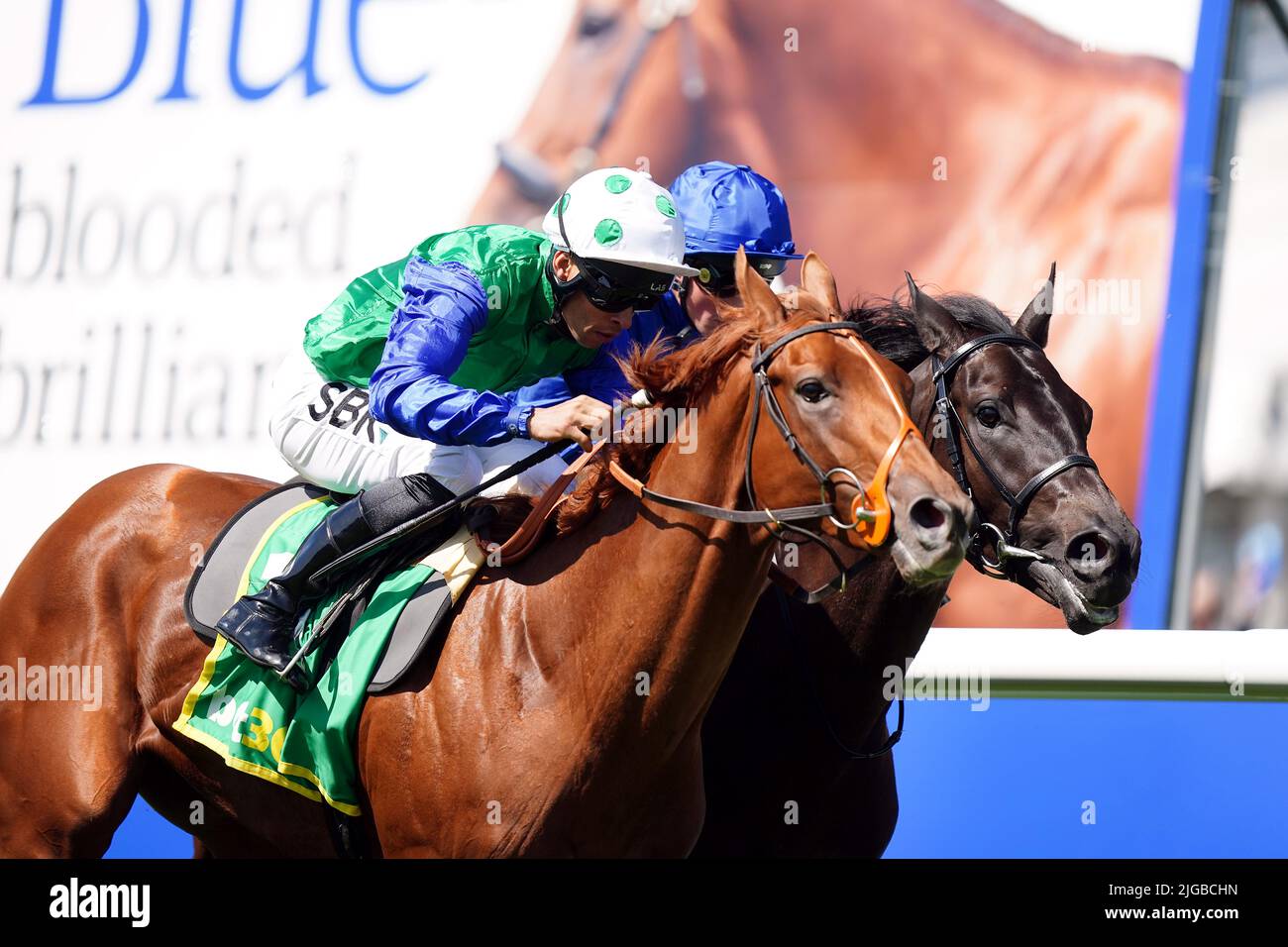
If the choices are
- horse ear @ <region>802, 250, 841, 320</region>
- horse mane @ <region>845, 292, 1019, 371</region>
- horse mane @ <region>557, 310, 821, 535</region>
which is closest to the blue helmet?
horse mane @ <region>845, 292, 1019, 371</region>

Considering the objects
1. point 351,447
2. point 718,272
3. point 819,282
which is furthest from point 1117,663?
point 351,447

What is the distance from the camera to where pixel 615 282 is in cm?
306

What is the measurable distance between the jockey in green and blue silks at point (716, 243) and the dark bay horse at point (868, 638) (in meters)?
0.60

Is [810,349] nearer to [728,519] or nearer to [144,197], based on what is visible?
[728,519]

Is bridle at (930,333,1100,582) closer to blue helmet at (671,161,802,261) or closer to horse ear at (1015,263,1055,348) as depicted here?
horse ear at (1015,263,1055,348)

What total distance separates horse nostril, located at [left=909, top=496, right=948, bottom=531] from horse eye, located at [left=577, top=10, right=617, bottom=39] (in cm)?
333

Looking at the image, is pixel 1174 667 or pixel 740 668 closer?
pixel 740 668

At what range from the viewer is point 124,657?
138 inches

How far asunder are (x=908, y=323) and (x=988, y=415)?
431 mm

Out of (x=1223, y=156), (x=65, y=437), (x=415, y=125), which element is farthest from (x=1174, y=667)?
(x=65, y=437)

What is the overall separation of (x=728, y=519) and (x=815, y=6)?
10.3ft

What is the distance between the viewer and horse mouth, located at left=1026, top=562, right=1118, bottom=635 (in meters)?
3.14

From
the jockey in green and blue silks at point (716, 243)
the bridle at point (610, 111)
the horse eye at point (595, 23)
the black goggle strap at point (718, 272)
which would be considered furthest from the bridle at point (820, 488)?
the horse eye at point (595, 23)
